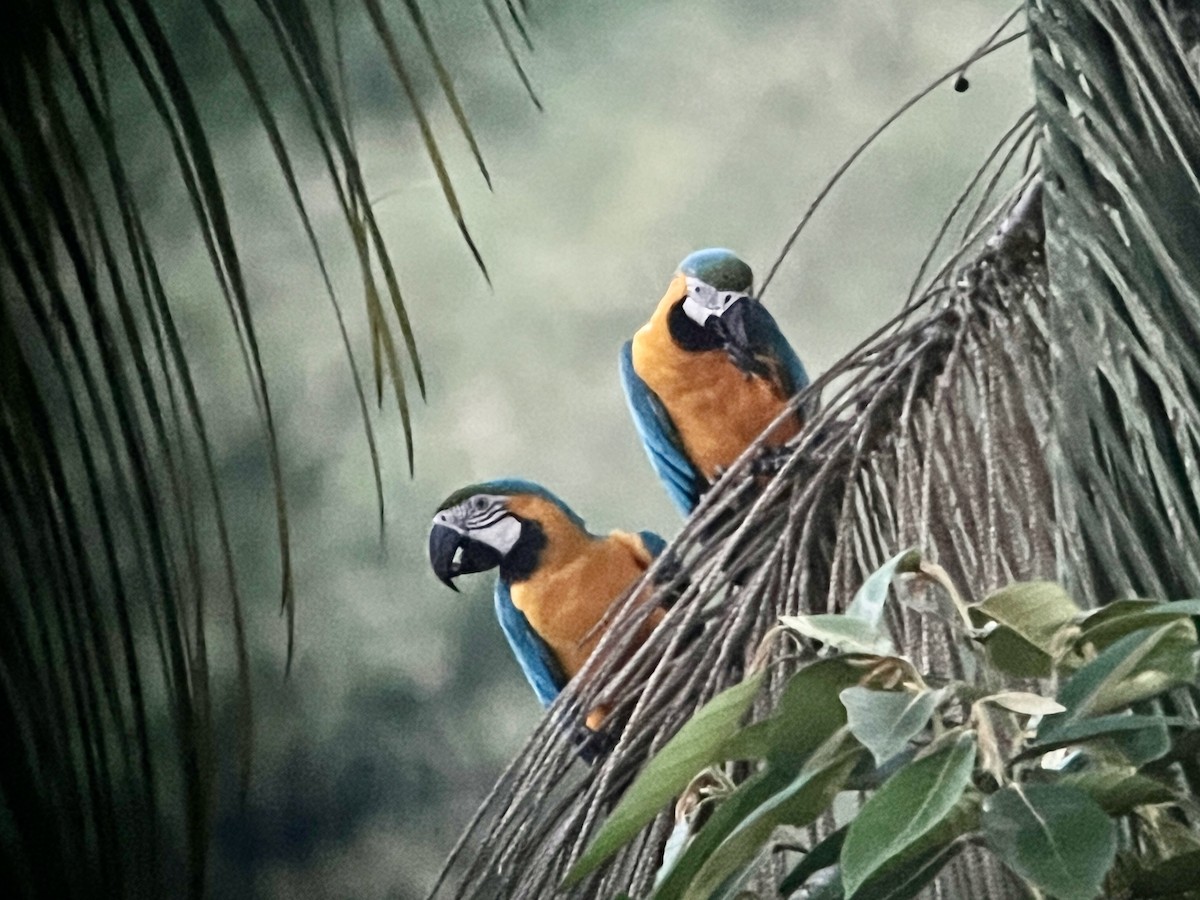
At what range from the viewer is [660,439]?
1079 millimetres

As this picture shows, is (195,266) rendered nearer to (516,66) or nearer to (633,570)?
(516,66)

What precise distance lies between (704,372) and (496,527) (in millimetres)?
220

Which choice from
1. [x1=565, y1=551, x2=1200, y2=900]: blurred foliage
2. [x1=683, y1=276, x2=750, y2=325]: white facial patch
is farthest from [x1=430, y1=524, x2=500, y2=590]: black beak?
[x1=565, y1=551, x2=1200, y2=900]: blurred foliage

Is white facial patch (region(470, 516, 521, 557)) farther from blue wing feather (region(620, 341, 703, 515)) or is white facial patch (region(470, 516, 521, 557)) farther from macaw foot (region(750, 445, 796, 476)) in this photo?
macaw foot (region(750, 445, 796, 476))

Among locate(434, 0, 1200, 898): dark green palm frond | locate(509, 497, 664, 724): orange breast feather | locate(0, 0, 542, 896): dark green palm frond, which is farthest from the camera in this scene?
locate(509, 497, 664, 724): orange breast feather

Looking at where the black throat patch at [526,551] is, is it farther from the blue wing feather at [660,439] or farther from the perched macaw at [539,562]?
the blue wing feather at [660,439]

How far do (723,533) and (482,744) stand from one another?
15.0 inches

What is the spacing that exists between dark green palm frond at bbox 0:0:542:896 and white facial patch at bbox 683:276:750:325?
0.67 feet

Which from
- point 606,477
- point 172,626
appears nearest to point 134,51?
point 172,626

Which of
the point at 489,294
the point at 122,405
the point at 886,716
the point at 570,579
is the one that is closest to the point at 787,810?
the point at 886,716

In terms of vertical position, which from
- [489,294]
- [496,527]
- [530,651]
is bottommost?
[530,651]

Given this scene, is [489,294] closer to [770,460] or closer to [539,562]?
[539,562]

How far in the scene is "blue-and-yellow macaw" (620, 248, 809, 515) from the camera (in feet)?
3.47

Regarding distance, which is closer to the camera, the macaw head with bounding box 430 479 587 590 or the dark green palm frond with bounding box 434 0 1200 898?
the dark green palm frond with bounding box 434 0 1200 898
